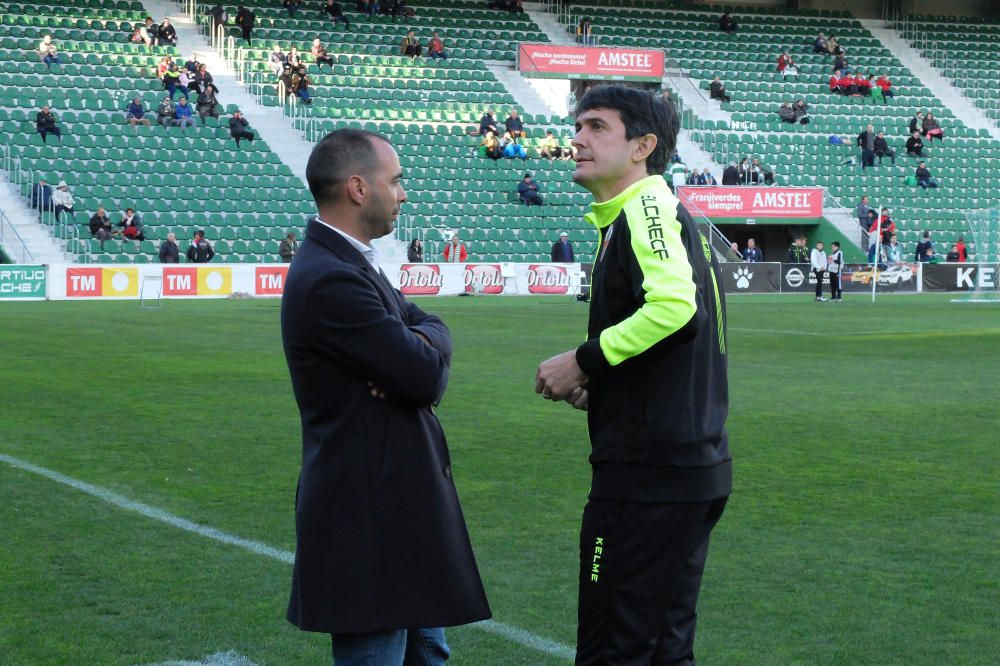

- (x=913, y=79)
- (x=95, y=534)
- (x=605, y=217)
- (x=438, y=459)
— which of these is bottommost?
(x=95, y=534)

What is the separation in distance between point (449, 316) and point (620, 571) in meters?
22.3

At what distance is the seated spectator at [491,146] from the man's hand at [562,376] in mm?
38173

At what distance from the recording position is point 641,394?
3582mm

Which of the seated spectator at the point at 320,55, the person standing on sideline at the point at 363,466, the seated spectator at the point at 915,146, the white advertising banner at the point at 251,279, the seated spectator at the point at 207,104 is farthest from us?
the seated spectator at the point at 915,146

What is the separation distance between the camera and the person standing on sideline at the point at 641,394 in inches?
139

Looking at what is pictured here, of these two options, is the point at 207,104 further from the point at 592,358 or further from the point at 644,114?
the point at 592,358

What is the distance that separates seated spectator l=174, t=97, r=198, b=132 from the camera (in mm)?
37844

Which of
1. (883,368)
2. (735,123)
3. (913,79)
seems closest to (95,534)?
(883,368)

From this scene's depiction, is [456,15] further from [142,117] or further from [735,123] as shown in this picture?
[142,117]

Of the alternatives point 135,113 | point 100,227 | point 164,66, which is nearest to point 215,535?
point 100,227

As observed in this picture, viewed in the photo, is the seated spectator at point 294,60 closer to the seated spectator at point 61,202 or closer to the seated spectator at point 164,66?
the seated spectator at point 164,66

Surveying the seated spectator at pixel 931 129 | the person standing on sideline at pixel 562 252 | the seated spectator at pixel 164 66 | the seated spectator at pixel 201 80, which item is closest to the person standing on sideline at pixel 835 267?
the person standing on sideline at pixel 562 252

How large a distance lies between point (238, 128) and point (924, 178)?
865 inches

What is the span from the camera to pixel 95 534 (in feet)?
23.4
